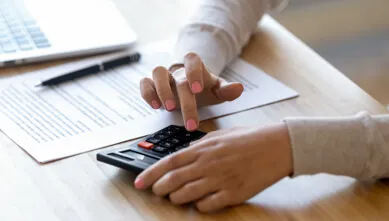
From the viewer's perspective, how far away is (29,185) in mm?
862

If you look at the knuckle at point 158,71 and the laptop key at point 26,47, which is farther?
the laptop key at point 26,47

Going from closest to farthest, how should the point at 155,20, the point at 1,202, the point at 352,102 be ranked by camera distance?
the point at 1,202 → the point at 352,102 → the point at 155,20

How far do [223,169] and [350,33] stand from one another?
164cm

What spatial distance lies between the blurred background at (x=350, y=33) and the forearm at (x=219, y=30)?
40.2 inches

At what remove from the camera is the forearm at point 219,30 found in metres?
1.15

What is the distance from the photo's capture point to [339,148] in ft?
2.83

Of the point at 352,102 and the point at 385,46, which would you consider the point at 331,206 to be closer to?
the point at 352,102

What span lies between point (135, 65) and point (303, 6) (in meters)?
1.24

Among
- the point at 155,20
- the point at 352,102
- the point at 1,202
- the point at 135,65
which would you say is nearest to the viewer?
the point at 1,202

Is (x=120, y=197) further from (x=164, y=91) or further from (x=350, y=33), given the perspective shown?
(x=350, y=33)

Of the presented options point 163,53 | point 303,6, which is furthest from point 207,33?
point 303,6

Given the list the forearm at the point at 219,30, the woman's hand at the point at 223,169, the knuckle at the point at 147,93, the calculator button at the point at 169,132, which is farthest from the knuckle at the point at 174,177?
the forearm at the point at 219,30

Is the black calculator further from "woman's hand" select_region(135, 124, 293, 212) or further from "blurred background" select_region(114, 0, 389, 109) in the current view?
"blurred background" select_region(114, 0, 389, 109)

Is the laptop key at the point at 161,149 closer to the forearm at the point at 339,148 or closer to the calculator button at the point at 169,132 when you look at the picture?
the calculator button at the point at 169,132
